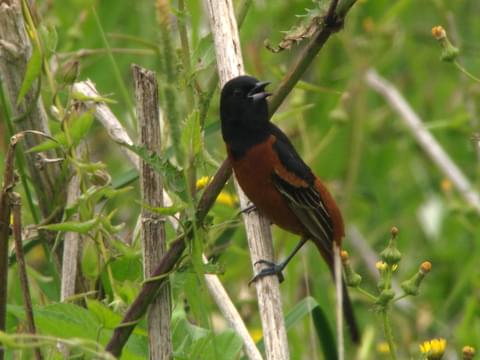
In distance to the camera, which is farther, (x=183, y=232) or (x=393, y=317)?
(x=393, y=317)

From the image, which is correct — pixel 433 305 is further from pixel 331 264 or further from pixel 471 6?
pixel 471 6

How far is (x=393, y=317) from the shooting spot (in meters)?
5.37

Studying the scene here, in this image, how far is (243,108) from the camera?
3773 mm

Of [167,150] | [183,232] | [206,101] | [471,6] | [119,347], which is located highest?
[471,6]

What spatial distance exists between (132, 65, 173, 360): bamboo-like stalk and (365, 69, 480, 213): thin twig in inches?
105

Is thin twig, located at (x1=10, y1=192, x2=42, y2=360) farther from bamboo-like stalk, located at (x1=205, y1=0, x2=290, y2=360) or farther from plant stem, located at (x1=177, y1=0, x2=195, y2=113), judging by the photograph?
bamboo-like stalk, located at (x1=205, y1=0, x2=290, y2=360)

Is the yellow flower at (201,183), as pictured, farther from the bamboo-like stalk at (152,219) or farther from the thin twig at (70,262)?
the bamboo-like stalk at (152,219)

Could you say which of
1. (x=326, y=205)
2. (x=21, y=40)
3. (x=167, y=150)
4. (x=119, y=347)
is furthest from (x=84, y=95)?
(x=326, y=205)

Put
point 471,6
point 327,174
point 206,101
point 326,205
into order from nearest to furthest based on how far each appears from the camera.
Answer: point 206,101, point 326,205, point 327,174, point 471,6

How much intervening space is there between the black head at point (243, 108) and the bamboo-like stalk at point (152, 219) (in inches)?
24.6

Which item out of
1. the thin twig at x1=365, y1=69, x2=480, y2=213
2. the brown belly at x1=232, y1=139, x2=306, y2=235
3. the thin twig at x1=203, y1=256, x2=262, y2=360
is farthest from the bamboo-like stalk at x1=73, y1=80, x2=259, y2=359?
the thin twig at x1=365, y1=69, x2=480, y2=213

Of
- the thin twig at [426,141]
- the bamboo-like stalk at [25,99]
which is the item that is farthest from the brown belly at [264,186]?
the thin twig at [426,141]

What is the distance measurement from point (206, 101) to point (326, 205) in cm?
159

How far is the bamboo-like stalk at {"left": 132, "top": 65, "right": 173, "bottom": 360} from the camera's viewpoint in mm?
2695
